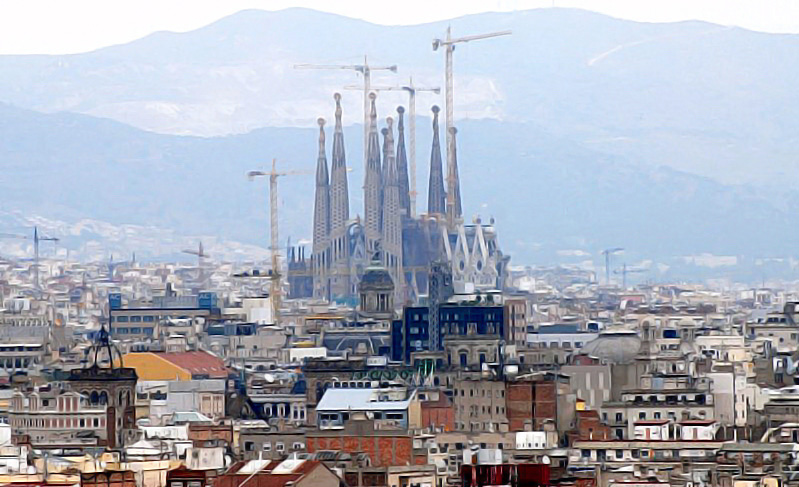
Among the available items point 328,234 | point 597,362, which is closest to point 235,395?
point 597,362

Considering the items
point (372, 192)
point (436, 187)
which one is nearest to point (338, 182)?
point (372, 192)

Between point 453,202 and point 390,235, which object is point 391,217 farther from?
point 453,202

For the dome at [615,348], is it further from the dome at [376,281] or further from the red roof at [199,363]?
the dome at [376,281]

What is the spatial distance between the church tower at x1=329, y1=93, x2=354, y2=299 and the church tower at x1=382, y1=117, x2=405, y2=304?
2.10 meters

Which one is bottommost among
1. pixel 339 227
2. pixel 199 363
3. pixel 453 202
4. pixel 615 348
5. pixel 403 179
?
pixel 199 363

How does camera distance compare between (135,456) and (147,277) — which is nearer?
(135,456)

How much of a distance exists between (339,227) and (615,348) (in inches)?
4086

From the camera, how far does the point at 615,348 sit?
250 ft

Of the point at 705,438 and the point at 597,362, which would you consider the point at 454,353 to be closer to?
the point at 597,362

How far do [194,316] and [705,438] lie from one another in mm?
72872

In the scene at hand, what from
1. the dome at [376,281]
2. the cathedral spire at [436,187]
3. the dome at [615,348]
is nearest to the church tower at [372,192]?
the cathedral spire at [436,187]

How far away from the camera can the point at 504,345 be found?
88.2m

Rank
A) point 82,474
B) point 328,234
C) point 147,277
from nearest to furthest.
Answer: point 82,474 < point 328,234 < point 147,277

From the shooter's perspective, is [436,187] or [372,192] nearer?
[372,192]
